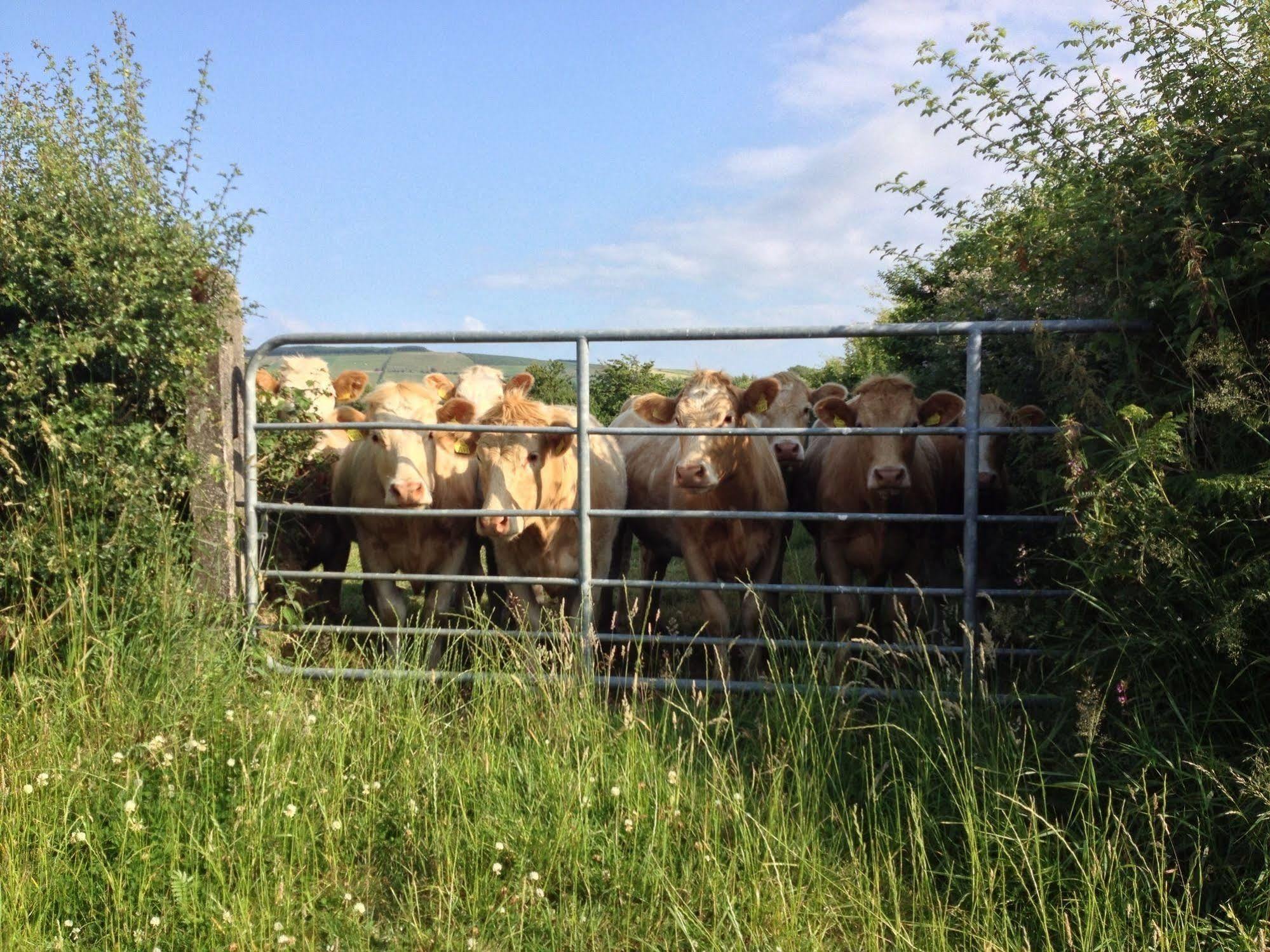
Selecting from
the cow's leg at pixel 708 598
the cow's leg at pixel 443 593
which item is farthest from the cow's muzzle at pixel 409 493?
the cow's leg at pixel 708 598

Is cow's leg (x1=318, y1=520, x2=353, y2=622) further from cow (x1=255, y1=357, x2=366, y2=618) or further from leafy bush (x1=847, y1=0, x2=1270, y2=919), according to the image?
leafy bush (x1=847, y1=0, x2=1270, y2=919)

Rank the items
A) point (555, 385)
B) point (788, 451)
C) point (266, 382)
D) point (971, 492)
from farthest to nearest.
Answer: point (555, 385), point (788, 451), point (266, 382), point (971, 492)

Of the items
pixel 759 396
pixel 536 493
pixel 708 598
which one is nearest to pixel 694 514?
pixel 708 598

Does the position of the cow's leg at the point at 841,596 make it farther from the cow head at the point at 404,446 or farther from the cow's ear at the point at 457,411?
the cow head at the point at 404,446

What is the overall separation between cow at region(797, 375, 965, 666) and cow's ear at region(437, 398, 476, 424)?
2179 mm

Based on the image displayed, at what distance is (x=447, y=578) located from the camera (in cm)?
601

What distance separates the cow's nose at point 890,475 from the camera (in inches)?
239

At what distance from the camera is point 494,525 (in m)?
6.05

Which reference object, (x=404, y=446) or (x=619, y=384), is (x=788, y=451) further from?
(x=619, y=384)

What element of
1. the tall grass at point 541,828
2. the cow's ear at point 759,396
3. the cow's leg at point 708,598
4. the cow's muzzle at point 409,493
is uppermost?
the cow's ear at point 759,396

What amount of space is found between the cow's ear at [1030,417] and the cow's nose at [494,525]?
9.63 ft

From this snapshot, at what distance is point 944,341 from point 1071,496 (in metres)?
4.57

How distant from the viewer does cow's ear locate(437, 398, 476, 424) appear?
6570 mm

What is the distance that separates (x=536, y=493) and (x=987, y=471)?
9.16 ft
